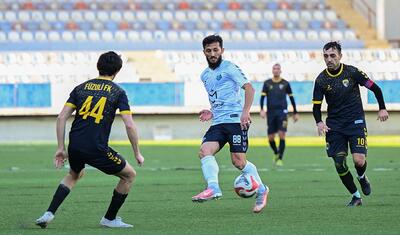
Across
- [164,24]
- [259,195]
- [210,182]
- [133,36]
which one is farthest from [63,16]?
[210,182]

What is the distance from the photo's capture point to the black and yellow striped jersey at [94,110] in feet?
33.4

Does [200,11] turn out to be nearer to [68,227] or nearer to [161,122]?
Result: [161,122]

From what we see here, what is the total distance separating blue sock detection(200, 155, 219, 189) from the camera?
1181 cm

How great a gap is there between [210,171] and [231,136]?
0.53m

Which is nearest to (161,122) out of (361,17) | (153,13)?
(153,13)

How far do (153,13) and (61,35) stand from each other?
159 inches

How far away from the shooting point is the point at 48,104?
119 ft

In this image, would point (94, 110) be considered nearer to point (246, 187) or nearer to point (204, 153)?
point (204, 153)

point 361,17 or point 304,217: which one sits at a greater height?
point 361,17

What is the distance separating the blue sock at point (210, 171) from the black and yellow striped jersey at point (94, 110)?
1.90 metres

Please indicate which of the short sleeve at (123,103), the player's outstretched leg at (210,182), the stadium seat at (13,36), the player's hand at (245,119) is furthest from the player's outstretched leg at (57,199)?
the stadium seat at (13,36)

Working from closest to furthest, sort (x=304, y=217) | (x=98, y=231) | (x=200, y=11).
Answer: (x=98, y=231)
(x=304, y=217)
(x=200, y=11)

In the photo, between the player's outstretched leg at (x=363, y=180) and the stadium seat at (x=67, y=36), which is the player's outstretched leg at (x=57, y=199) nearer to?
the player's outstretched leg at (x=363, y=180)

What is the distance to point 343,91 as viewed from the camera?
13.0m
